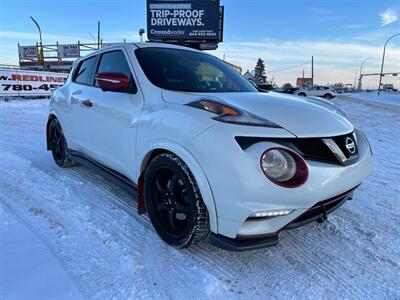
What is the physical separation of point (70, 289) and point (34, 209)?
1.50 meters

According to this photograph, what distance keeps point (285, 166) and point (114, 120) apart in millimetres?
1831

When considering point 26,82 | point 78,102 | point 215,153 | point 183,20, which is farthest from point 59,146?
point 183,20

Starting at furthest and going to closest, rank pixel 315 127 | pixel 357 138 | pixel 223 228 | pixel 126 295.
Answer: pixel 357 138 → pixel 315 127 → pixel 223 228 → pixel 126 295

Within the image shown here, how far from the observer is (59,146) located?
16.5 feet

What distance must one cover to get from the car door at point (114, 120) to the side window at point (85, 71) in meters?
0.21

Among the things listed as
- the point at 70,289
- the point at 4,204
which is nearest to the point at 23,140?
the point at 4,204

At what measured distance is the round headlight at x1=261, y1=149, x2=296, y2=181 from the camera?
2193 mm

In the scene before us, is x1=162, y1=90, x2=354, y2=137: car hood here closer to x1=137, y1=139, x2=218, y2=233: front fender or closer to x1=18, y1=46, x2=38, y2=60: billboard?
x1=137, y1=139, x2=218, y2=233: front fender

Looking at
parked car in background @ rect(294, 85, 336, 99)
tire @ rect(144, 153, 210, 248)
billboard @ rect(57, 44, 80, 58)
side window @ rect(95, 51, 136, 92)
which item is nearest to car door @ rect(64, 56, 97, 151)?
side window @ rect(95, 51, 136, 92)

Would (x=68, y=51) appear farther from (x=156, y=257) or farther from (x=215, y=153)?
(x=215, y=153)

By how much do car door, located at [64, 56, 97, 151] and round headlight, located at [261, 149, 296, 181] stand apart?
8.40ft

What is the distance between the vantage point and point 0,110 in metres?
12.2

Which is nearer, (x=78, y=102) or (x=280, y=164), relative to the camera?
(x=280, y=164)

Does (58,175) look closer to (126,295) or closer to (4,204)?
(4,204)
